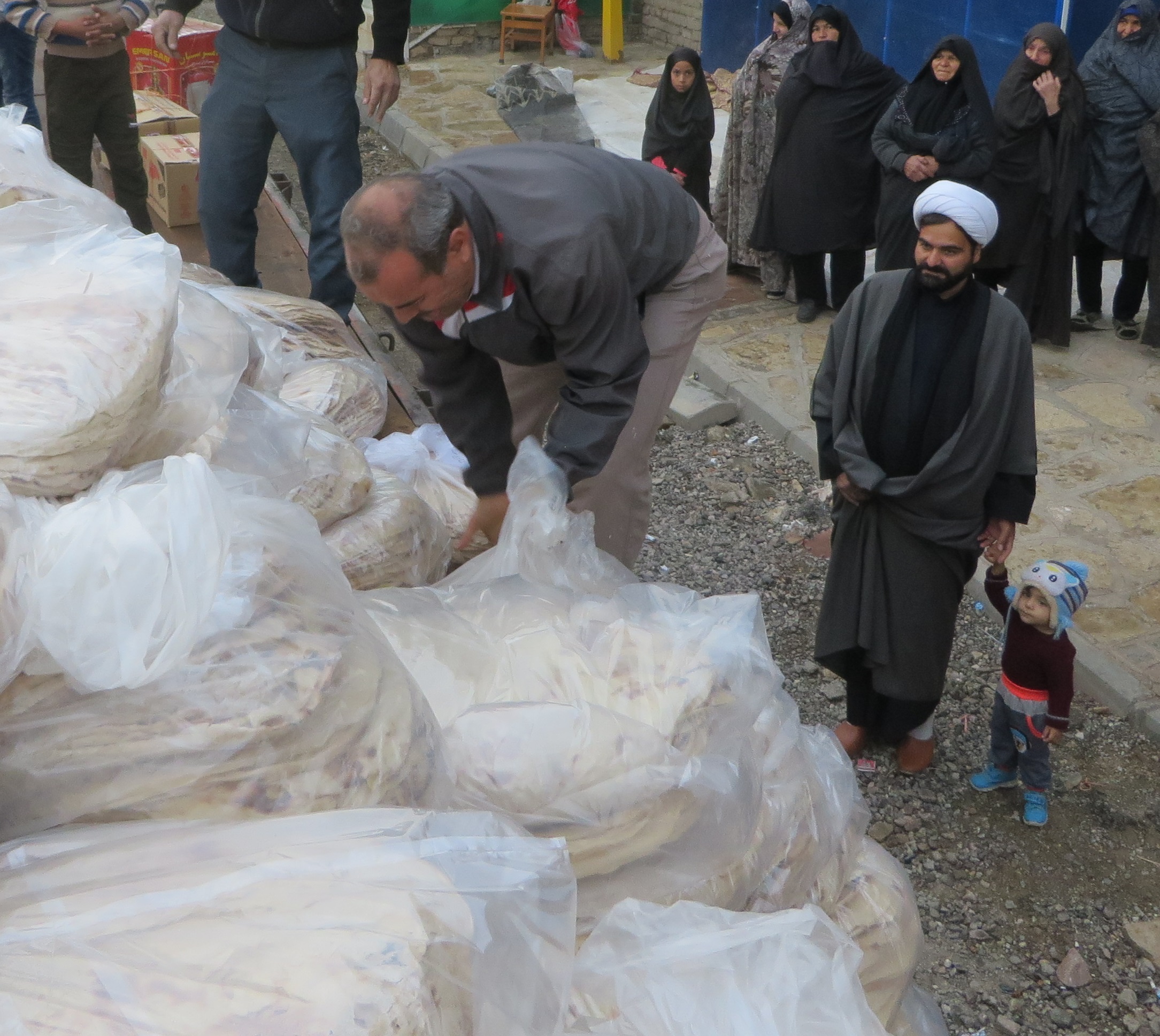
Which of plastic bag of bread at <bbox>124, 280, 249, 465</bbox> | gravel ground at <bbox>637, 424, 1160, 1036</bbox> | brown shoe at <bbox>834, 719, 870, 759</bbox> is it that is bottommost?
gravel ground at <bbox>637, 424, 1160, 1036</bbox>

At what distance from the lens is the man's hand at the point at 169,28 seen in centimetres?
407

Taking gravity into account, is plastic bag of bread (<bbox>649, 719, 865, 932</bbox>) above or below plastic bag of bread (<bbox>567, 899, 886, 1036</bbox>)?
below

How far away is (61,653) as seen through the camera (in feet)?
3.71

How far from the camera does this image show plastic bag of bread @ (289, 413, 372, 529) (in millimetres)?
2160

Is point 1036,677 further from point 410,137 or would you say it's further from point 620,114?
point 620,114

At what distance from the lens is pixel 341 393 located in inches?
113

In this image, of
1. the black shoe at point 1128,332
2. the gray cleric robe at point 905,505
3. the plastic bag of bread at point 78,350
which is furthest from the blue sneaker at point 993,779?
the black shoe at point 1128,332

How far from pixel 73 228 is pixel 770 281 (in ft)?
16.8

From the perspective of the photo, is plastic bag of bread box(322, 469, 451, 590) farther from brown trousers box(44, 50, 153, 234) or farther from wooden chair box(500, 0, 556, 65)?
wooden chair box(500, 0, 556, 65)

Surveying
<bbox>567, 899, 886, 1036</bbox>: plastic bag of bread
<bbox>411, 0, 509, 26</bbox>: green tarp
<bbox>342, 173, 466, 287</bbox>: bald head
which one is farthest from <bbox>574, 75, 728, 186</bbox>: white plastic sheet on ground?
<bbox>567, 899, 886, 1036</bbox>: plastic bag of bread

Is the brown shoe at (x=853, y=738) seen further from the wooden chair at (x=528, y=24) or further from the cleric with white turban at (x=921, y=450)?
the wooden chair at (x=528, y=24)

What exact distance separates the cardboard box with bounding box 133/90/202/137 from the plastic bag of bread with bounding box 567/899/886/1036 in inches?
173

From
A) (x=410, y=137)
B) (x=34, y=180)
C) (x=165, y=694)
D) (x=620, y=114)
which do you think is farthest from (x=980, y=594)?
(x=620, y=114)

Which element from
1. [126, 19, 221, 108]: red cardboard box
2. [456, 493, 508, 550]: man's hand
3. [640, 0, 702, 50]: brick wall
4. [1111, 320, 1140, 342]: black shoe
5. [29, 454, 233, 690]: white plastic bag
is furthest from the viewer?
[640, 0, 702, 50]: brick wall
